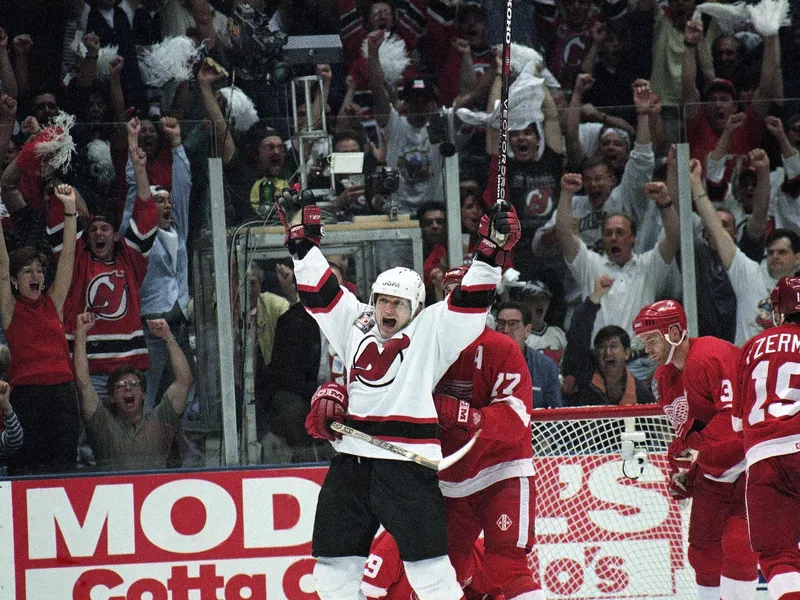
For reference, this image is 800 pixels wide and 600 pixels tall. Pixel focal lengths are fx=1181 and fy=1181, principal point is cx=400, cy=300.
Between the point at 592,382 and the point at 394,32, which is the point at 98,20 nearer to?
the point at 394,32

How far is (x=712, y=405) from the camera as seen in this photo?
464cm

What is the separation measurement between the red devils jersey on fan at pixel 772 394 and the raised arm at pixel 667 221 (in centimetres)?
169

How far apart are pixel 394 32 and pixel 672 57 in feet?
5.44

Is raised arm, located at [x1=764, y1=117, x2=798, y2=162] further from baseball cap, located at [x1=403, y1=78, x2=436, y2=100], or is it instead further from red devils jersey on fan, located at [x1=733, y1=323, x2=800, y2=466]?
red devils jersey on fan, located at [x1=733, y1=323, x2=800, y2=466]

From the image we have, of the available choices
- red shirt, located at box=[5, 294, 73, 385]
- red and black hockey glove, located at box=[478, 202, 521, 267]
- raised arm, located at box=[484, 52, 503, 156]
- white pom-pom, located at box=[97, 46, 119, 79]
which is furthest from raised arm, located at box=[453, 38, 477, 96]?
red and black hockey glove, located at box=[478, 202, 521, 267]

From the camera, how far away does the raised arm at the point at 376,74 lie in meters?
6.55

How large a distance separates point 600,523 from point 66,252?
272 centimetres

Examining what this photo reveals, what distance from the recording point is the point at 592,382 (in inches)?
228

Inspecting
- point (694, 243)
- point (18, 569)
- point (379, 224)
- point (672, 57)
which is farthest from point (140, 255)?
point (672, 57)

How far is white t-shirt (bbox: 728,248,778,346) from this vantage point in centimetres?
586

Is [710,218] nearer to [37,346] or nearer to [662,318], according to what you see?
[662,318]

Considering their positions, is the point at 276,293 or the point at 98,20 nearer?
the point at 276,293

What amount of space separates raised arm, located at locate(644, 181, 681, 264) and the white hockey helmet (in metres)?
2.16

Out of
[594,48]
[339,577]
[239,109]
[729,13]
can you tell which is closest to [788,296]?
[339,577]
